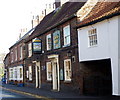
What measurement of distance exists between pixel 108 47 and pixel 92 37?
2.23 m

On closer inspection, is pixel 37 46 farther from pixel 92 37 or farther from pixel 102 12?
pixel 102 12

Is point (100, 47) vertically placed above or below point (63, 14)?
below

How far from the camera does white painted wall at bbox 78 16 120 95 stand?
14.6 metres

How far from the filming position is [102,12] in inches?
673

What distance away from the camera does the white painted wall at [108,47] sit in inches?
575

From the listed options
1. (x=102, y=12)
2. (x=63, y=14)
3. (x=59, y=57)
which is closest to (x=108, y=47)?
(x=102, y=12)

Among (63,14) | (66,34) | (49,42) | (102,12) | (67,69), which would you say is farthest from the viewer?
(49,42)

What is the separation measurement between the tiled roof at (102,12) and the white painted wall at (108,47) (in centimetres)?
31

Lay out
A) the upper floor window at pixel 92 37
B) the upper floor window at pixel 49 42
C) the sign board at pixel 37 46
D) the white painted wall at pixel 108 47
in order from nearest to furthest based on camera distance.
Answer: the white painted wall at pixel 108 47 → the upper floor window at pixel 92 37 → the upper floor window at pixel 49 42 → the sign board at pixel 37 46

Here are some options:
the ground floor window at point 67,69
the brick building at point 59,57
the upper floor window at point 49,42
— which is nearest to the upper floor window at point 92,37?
the brick building at point 59,57

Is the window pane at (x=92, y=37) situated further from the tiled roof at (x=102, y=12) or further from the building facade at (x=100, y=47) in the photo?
the tiled roof at (x=102, y=12)

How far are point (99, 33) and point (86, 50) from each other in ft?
6.22

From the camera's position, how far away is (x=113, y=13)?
582 inches

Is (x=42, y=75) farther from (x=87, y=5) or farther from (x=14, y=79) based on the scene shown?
(x=14, y=79)
